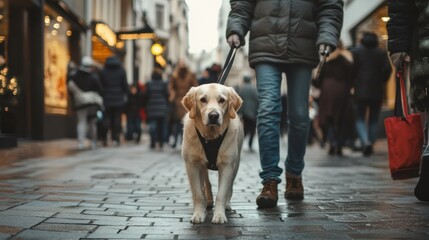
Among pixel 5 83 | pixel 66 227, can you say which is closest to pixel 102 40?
pixel 5 83

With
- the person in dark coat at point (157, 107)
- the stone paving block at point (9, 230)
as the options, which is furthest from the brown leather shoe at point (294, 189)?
the person in dark coat at point (157, 107)

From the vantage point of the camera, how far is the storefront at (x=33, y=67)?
13.6m

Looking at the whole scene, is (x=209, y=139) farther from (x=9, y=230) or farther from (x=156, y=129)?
(x=156, y=129)

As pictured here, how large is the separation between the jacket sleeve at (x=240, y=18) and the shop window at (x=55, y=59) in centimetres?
1163

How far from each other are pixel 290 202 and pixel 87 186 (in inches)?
79.7

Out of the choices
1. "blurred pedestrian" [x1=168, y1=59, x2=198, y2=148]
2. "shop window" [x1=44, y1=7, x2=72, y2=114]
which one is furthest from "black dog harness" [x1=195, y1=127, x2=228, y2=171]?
"shop window" [x1=44, y1=7, x2=72, y2=114]

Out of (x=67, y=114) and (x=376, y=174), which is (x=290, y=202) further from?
(x=67, y=114)

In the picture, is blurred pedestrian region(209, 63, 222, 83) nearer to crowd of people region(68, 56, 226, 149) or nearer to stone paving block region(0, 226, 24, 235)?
crowd of people region(68, 56, 226, 149)

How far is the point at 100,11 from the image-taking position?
23.4 meters

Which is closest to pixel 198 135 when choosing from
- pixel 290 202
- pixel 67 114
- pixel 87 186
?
pixel 290 202

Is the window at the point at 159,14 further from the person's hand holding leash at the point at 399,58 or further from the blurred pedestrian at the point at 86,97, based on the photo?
the person's hand holding leash at the point at 399,58

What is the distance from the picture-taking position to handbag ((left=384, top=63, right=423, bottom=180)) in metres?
4.38

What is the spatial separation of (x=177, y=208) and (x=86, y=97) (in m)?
9.01

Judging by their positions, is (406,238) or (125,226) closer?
(406,238)
